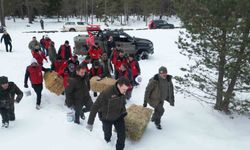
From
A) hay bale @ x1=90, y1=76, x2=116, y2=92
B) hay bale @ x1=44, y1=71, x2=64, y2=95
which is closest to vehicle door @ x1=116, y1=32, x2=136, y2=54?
hay bale @ x1=90, y1=76, x2=116, y2=92

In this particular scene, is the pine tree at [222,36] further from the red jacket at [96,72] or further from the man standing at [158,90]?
the red jacket at [96,72]

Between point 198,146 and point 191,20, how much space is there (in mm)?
3510

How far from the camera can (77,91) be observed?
7410mm

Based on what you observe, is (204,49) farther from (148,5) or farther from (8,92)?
(148,5)

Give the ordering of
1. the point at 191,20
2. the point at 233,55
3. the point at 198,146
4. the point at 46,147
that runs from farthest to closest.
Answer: the point at 191,20, the point at 233,55, the point at 198,146, the point at 46,147

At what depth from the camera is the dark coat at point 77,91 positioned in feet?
23.7

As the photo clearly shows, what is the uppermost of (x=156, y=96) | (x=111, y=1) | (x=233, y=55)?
(x=111, y=1)

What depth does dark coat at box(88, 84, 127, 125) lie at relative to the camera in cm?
602

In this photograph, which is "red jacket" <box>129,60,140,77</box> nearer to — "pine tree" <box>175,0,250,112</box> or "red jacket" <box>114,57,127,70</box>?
"red jacket" <box>114,57,127,70</box>

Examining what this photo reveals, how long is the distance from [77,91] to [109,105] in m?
1.56

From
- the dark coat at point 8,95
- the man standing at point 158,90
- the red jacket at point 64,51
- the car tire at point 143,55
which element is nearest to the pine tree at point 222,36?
the man standing at point 158,90

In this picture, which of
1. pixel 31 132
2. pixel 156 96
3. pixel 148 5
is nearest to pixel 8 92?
pixel 31 132

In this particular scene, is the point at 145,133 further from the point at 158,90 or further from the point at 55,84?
the point at 55,84

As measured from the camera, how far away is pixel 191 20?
8.89 m
